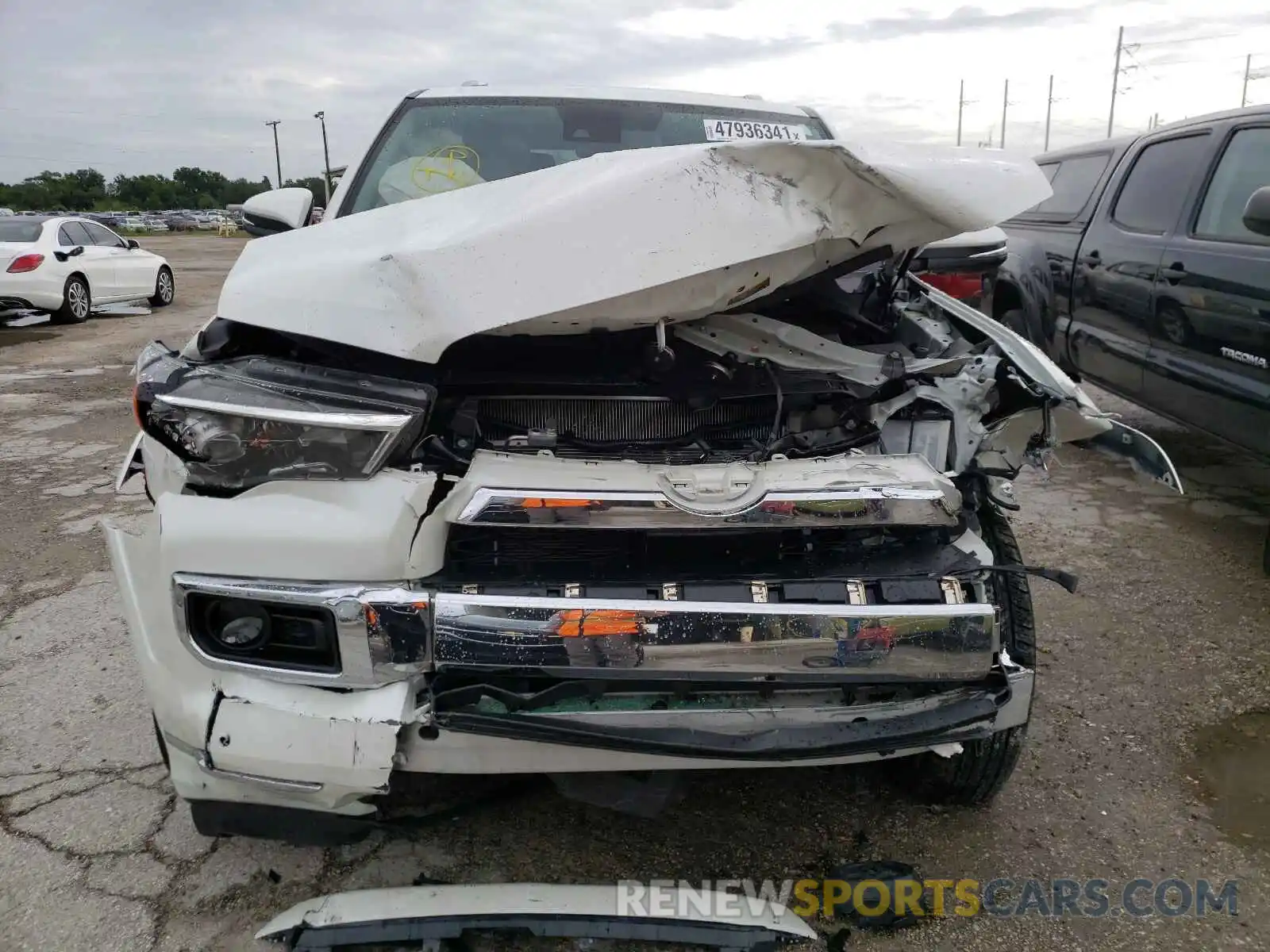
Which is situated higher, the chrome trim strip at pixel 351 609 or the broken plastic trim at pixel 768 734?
the chrome trim strip at pixel 351 609

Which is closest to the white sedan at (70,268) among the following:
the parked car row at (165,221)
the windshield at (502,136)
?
the windshield at (502,136)

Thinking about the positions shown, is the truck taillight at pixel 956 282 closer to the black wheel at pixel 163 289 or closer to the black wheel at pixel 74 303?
the black wheel at pixel 74 303

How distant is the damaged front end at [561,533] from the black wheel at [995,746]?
0.02 meters

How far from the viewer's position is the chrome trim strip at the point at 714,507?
5.52ft

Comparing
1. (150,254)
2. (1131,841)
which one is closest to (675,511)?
(1131,841)

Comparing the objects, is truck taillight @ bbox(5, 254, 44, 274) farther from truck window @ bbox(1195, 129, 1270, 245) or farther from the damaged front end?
truck window @ bbox(1195, 129, 1270, 245)

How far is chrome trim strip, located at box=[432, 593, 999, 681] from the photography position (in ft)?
5.29

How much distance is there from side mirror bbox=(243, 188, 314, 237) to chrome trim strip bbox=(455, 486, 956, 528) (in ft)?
6.48

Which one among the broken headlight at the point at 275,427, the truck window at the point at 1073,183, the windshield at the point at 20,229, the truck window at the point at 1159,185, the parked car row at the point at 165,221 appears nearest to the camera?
the broken headlight at the point at 275,427

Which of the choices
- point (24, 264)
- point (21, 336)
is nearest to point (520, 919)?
point (21, 336)

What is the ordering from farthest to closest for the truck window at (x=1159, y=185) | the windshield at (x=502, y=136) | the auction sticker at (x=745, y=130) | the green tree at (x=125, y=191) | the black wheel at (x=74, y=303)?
the green tree at (x=125, y=191) < the black wheel at (x=74, y=303) < the truck window at (x=1159, y=185) < the auction sticker at (x=745, y=130) < the windshield at (x=502, y=136)

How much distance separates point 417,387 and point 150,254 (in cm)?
1374

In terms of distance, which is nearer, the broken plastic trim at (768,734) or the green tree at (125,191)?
the broken plastic trim at (768,734)

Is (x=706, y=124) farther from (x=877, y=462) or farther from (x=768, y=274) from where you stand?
(x=877, y=462)
